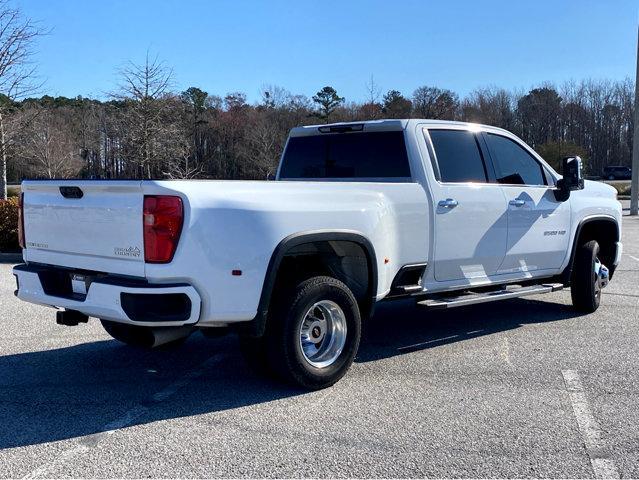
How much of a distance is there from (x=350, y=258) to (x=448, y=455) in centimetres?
193

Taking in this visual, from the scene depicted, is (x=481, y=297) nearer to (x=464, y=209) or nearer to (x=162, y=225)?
(x=464, y=209)

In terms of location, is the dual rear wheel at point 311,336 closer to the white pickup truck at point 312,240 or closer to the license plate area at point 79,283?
the white pickup truck at point 312,240

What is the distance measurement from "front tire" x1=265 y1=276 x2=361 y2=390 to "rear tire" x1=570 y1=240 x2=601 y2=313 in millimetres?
3662

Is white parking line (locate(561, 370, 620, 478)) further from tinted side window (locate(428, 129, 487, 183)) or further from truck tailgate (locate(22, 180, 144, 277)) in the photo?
truck tailgate (locate(22, 180, 144, 277))

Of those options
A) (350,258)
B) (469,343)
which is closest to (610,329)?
(469,343)

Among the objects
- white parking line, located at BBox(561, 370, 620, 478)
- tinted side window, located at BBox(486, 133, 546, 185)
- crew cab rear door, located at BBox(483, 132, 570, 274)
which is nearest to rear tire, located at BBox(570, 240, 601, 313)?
crew cab rear door, located at BBox(483, 132, 570, 274)

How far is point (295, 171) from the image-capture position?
6953mm

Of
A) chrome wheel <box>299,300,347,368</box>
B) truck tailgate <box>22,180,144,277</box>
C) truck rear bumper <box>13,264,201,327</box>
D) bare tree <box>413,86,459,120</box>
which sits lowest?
chrome wheel <box>299,300,347,368</box>

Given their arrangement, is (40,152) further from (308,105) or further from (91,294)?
(91,294)

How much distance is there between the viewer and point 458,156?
6.35 meters

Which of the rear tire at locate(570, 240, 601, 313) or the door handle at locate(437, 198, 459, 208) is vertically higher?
the door handle at locate(437, 198, 459, 208)

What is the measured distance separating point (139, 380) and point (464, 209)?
3.21 m

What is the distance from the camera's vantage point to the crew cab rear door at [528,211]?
6.66m

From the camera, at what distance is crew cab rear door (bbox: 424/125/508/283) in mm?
5891
